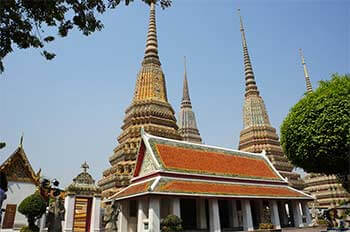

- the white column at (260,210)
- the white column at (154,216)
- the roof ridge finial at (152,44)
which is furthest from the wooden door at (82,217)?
the roof ridge finial at (152,44)

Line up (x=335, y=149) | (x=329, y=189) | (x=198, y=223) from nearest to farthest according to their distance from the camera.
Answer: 1. (x=335, y=149)
2. (x=198, y=223)
3. (x=329, y=189)

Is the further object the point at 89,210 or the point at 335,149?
the point at 89,210

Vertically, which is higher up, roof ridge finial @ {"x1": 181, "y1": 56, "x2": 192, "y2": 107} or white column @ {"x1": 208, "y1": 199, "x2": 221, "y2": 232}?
roof ridge finial @ {"x1": 181, "y1": 56, "x2": 192, "y2": 107}

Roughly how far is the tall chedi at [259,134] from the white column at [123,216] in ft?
78.1

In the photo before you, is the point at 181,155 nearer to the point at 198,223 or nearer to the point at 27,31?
the point at 198,223

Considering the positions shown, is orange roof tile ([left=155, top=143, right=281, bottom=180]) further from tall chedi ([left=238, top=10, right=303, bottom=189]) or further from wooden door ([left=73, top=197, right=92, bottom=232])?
tall chedi ([left=238, top=10, right=303, bottom=189])

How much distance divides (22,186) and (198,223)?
38.8ft

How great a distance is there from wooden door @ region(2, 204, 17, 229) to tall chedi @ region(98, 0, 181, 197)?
928cm

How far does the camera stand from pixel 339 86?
14.1 m

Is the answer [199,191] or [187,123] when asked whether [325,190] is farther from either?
[199,191]

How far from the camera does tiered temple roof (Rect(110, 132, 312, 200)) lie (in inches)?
633

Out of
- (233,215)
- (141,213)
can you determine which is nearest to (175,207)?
(141,213)

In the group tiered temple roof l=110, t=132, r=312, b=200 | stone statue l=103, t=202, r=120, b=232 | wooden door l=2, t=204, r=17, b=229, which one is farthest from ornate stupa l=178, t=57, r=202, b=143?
wooden door l=2, t=204, r=17, b=229

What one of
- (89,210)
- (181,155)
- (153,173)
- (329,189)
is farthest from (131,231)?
(329,189)
